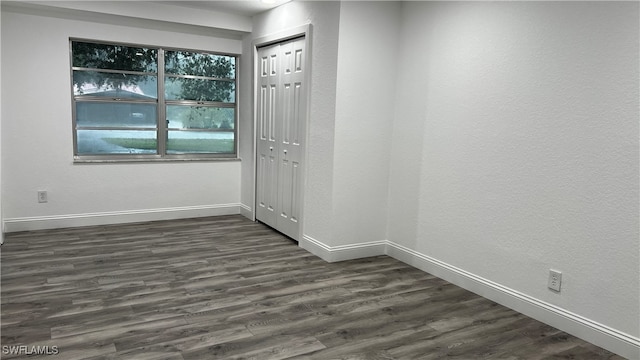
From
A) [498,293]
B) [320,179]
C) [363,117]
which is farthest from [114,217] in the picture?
[498,293]

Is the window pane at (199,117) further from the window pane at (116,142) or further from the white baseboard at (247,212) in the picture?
the white baseboard at (247,212)

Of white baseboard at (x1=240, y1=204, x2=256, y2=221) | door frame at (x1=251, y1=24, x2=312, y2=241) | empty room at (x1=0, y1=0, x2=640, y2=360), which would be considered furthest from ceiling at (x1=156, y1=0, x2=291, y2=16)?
white baseboard at (x1=240, y1=204, x2=256, y2=221)

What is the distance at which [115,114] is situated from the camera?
516cm

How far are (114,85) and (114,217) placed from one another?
1.46 meters

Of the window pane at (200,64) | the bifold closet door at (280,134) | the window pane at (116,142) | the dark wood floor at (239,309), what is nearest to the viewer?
the dark wood floor at (239,309)

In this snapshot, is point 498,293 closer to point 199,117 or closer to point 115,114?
point 199,117

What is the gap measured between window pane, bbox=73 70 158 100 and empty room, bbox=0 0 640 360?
2 cm

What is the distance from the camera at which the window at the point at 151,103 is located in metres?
5.00

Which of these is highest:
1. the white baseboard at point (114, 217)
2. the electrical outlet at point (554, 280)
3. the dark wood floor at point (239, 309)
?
the electrical outlet at point (554, 280)

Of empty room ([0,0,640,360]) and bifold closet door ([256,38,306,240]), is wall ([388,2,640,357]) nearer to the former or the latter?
empty room ([0,0,640,360])

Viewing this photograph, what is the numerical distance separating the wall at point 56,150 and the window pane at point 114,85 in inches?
7.4

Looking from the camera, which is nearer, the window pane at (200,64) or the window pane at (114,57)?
the window pane at (114,57)

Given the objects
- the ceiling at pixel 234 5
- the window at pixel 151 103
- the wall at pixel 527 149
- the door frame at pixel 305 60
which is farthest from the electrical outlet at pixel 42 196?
the wall at pixel 527 149

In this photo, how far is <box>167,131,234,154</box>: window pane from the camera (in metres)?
5.54
